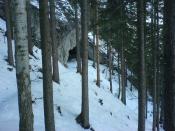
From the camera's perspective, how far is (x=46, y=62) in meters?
11.7

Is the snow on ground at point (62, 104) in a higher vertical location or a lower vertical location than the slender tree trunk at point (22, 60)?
lower

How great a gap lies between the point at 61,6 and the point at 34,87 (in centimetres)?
1694

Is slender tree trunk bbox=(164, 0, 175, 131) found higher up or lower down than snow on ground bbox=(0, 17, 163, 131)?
higher up

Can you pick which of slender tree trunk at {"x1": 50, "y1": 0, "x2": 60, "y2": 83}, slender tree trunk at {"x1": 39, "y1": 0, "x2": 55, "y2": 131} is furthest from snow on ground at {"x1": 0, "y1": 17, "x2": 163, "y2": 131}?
slender tree trunk at {"x1": 39, "y1": 0, "x2": 55, "y2": 131}

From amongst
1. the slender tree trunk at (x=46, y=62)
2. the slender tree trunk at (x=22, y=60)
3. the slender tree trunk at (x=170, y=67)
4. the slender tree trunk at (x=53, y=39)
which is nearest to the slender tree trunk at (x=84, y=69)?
the slender tree trunk at (x=53, y=39)

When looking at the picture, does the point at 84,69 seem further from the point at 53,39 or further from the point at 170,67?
the point at 170,67

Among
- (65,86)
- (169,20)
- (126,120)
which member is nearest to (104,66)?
(126,120)

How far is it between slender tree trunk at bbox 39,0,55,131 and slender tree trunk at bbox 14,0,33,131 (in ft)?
9.69

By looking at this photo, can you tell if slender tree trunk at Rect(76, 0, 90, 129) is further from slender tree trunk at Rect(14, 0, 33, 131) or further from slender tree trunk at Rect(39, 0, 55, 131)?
slender tree trunk at Rect(14, 0, 33, 131)

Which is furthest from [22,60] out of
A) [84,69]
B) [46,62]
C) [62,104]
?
[62,104]

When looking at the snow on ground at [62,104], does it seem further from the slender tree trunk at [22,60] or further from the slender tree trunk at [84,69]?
the slender tree trunk at [22,60]

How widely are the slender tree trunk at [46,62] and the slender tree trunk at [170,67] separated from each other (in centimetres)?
401

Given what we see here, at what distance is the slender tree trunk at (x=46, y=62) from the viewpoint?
11297mm

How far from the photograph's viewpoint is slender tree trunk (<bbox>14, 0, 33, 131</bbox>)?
828 centimetres
